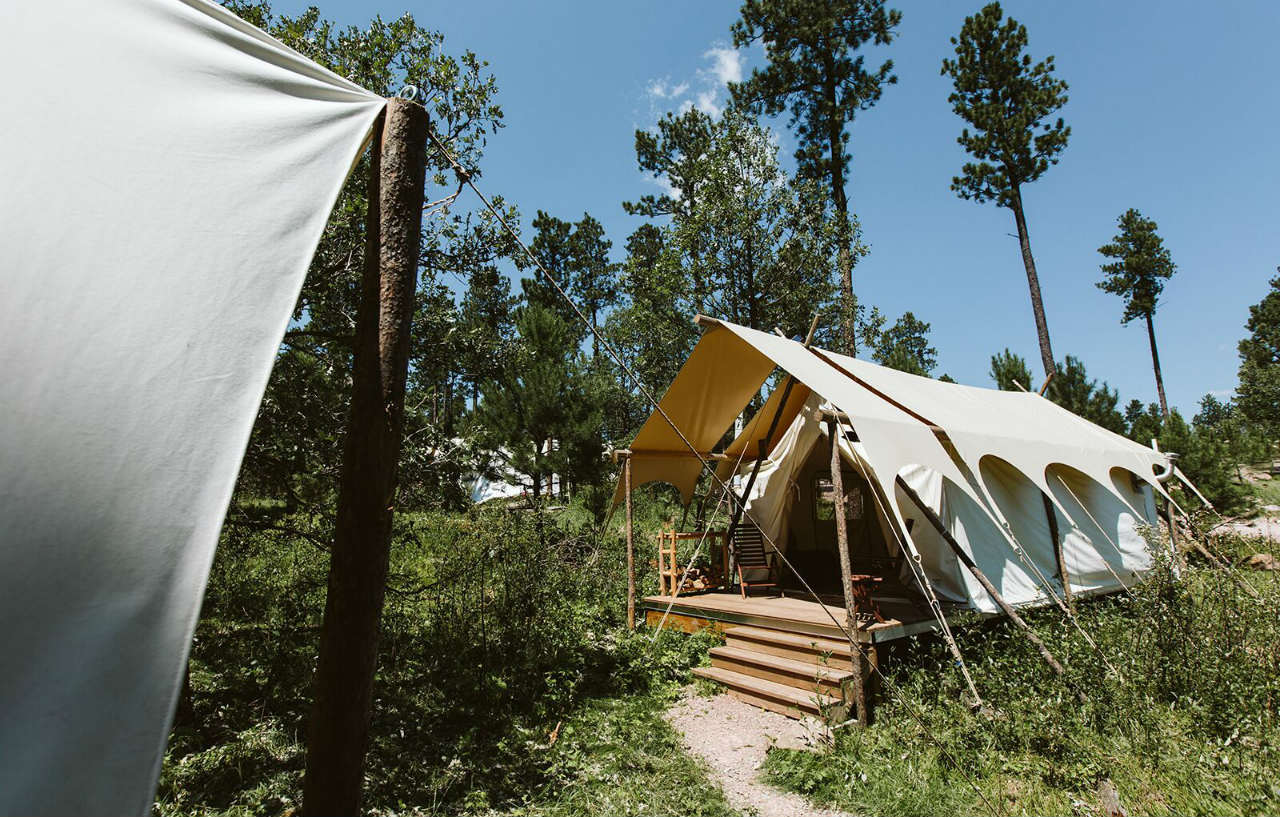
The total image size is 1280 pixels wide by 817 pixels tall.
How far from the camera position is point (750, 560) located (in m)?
7.49

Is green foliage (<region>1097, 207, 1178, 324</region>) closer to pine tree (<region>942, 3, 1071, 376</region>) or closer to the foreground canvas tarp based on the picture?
pine tree (<region>942, 3, 1071, 376</region>)

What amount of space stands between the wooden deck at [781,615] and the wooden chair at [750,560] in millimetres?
238

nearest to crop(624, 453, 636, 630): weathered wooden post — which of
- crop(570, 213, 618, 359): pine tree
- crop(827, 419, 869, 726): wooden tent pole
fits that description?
crop(827, 419, 869, 726): wooden tent pole

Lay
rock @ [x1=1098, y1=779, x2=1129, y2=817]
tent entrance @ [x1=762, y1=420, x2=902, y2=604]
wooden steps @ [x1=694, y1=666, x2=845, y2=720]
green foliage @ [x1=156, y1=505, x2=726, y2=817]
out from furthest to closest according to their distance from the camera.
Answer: tent entrance @ [x1=762, y1=420, x2=902, y2=604] → wooden steps @ [x1=694, y1=666, x2=845, y2=720] → green foliage @ [x1=156, y1=505, x2=726, y2=817] → rock @ [x1=1098, y1=779, x2=1129, y2=817]

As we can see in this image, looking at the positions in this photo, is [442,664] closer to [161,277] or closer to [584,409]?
[161,277]

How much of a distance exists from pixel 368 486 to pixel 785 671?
4520 millimetres

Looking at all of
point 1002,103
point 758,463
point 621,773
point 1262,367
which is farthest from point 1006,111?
point 1262,367

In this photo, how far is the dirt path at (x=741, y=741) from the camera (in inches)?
144

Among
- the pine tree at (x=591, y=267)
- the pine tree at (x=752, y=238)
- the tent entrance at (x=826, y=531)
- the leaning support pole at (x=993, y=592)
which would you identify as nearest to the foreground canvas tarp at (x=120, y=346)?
the leaning support pole at (x=993, y=592)

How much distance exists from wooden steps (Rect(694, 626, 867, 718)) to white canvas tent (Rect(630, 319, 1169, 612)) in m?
1.24

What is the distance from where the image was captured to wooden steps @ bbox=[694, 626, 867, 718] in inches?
190

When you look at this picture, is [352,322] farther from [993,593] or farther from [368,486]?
[993,593]

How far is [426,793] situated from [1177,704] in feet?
16.4

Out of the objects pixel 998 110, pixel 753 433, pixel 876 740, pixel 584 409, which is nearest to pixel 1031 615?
pixel 876 740
